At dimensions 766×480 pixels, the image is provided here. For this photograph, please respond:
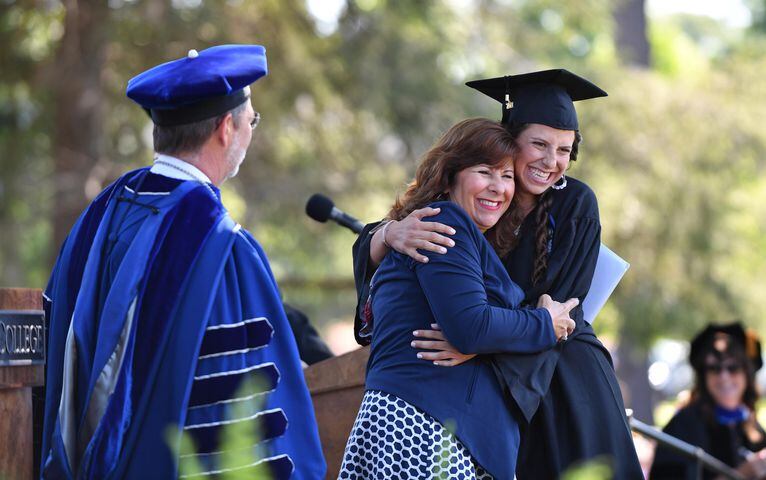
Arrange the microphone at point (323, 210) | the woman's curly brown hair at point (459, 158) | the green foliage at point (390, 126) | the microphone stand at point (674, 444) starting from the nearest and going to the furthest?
1. the woman's curly brown hair at point (459, 158)
2. the microphone at point (323, 210)
3. the microphone stand at point (674, 444)
4. the green foliage at point (390, 126)

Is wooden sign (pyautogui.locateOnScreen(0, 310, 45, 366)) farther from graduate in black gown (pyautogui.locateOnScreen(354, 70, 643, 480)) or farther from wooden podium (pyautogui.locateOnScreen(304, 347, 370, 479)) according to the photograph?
wooden podium (pyautogui.locateOnScreen(304, 347, 370, 479))

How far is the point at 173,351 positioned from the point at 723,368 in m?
5.10

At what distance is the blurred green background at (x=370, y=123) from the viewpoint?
33.9 ft

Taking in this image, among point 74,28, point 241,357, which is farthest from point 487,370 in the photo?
point 74,28

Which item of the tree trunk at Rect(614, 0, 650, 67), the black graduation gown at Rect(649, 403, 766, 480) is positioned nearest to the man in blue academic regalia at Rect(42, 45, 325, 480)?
the black graduation gown at Rect(649, 403, 766, 480)

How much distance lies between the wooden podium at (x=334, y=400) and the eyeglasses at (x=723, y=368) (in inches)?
146

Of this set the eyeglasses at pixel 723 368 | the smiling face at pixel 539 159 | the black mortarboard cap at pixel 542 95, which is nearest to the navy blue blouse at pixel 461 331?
the smiling face at pixel 539 159

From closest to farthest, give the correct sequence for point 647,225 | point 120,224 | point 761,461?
point 120,224 → point 761,461 → point 647,225

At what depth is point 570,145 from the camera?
366cm

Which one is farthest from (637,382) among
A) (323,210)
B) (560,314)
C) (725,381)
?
(560,314)

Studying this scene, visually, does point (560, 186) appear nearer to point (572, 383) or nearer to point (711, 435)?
point (572, 383)

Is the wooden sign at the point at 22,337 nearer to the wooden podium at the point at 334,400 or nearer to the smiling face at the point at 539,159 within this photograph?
the wooden podium at the point at 334,400

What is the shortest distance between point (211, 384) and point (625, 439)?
55.1 inches

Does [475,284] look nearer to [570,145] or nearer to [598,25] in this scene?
[570,145]
